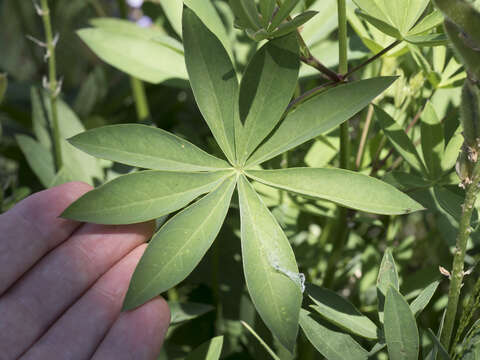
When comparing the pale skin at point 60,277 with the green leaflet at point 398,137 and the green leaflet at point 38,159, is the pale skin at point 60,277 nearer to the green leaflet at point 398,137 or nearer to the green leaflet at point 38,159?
the green leaflet at point 38,159

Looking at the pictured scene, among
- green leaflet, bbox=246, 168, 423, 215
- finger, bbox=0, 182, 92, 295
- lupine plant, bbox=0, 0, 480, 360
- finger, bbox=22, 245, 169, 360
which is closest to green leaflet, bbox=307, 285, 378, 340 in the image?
lupine plant, bbox=0, 0, 480, 360

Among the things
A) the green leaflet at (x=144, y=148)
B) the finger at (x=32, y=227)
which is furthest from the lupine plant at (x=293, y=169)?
the finger at (x=32, y=227)

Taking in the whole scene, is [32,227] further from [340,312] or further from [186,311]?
[340,312]

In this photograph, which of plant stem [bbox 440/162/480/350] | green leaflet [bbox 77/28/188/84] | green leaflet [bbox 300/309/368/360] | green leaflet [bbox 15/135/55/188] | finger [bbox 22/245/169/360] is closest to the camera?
plant stem [bbox 440/162/480/350]

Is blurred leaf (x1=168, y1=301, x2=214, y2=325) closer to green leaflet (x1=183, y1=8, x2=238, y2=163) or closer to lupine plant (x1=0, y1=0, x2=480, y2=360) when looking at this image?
lupine plant (x1=0, y1=0, x2=480, y2=360)

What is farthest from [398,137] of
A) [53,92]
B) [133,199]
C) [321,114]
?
[53,92]

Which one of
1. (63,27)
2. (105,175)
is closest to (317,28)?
(105,175)

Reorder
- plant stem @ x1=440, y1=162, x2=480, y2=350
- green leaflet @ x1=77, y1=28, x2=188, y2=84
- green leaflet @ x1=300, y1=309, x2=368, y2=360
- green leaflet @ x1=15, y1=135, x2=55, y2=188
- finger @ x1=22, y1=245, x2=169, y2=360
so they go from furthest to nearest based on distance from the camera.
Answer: green leaflet @ x1=15, y1=135, x2=55, y2=188 → green leaflet @ x1=77, y1=28, x2=188, y2=84 → finger @ x1=22, y1=245, x2=169, y2=360 → green leaflet @ x1=300, y1=309, x2=368, y2=360 → plant stem @ x1=440, y1=162, x2=480, y2=350
